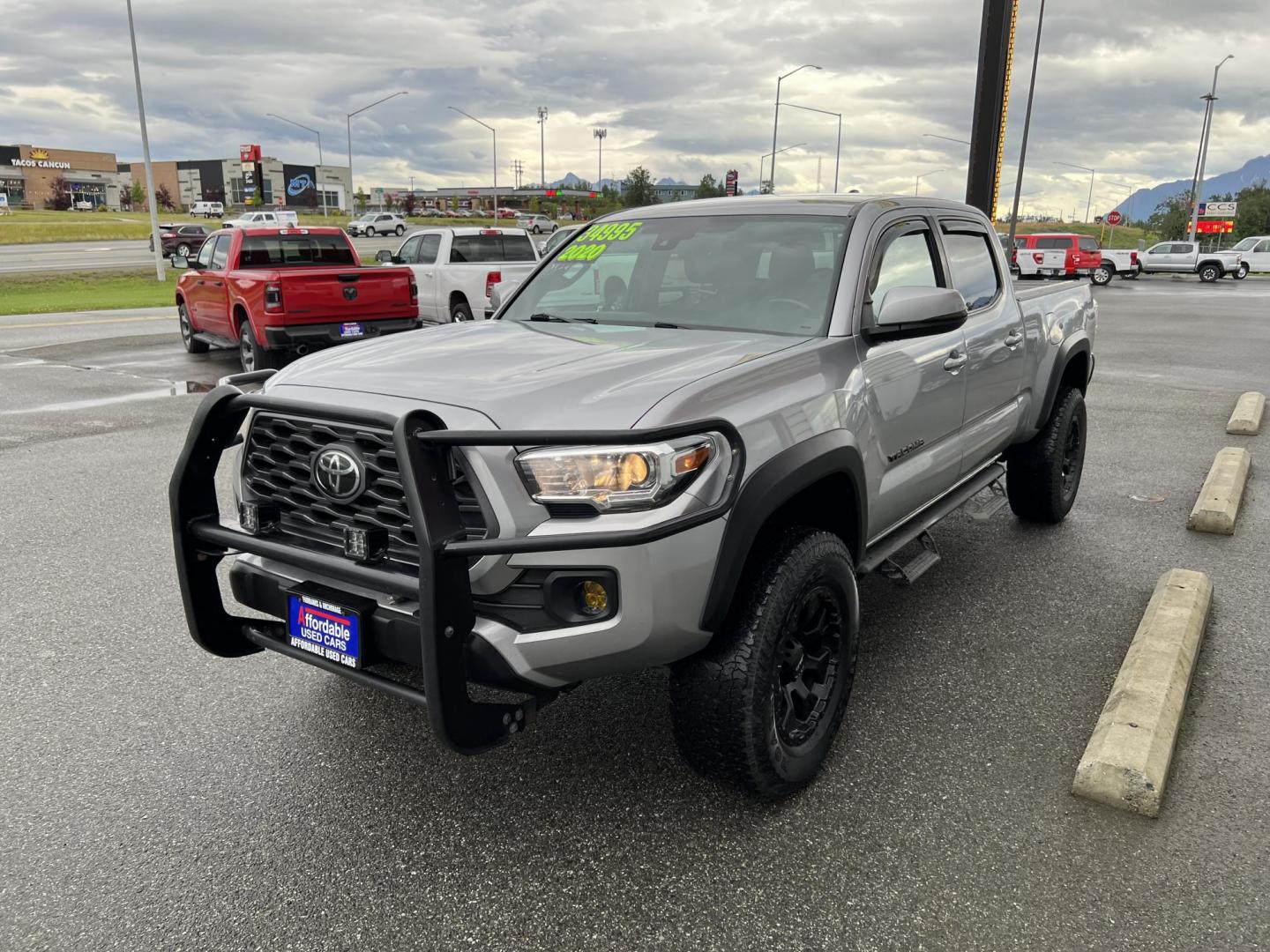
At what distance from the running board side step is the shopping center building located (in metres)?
123

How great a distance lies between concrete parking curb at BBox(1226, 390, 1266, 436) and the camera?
8.63m

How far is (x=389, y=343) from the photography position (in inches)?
138

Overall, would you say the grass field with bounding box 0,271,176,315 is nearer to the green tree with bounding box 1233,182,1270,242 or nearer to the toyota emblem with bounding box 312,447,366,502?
the toyota emblem with bounding box 312,447,366,502

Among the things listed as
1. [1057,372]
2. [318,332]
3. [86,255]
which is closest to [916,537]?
[1057,372]

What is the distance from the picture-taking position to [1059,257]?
3456cm

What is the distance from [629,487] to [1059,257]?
3631cm

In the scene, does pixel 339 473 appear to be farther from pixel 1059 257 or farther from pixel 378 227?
pixel 378 227

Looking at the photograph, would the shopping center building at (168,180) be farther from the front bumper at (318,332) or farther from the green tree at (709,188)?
the front bumper at (318,332)

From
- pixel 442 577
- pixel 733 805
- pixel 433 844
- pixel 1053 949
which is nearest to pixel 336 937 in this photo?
pixel 433 844

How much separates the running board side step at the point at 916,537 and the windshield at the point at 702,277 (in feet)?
2.87

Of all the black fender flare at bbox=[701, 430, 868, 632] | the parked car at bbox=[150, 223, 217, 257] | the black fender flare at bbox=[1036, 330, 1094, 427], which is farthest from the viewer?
the parked car at bbox=[150, 223, 217, 257]

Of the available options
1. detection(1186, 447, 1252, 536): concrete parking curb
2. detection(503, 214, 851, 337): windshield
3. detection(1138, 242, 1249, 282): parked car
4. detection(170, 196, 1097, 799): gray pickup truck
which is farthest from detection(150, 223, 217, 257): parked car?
detection(170, 196, 1097, 799): gray pickup truck

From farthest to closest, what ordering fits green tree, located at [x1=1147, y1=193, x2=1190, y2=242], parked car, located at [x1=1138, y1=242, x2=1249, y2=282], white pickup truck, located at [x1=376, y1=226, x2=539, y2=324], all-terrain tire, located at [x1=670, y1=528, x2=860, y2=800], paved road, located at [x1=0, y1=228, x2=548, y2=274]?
green tree, located at [x1=1147, y1=193, x2=1190, y2=242] < parked car, located at [x1=1138, y1=242, x2=1249, y2=282] < paved road, located at [x1=0, y1=228, x2=548, y2=274] < white pickup truck, located at [x1=376, y1=226, x2=539, y2=324] < all-terrain tire, located at [x1=670, y1=528, x2=860, y2=800]

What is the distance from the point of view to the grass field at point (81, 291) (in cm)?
2286
